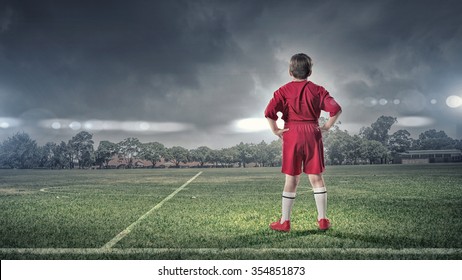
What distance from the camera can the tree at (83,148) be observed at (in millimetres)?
52000

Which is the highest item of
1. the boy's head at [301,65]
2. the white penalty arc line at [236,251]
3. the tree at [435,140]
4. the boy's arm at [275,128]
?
the tree at [435,140]

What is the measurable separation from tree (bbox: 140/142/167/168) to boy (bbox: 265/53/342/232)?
194 ft

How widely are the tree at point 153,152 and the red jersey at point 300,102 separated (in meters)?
59.2

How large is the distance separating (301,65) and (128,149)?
5692cm

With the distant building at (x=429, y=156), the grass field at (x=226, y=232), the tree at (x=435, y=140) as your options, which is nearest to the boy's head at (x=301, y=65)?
the grass field at (x=226, y=232)

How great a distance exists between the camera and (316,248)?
359 centimetres

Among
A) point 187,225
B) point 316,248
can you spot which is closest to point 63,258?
point 187,225

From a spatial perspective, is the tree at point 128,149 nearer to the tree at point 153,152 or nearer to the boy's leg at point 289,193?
the tree at point 153,152

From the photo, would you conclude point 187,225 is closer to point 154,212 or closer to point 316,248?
point 154,212

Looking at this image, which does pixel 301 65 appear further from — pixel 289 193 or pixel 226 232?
pixel 226 232

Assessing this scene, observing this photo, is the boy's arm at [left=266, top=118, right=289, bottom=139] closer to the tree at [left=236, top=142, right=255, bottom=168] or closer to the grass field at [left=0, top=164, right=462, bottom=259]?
the grass field at [left=0, top=164, right=462, bottom=259]

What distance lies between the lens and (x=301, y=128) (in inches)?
166

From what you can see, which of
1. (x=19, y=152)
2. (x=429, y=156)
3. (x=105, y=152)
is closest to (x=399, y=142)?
(x=429, y=156)
